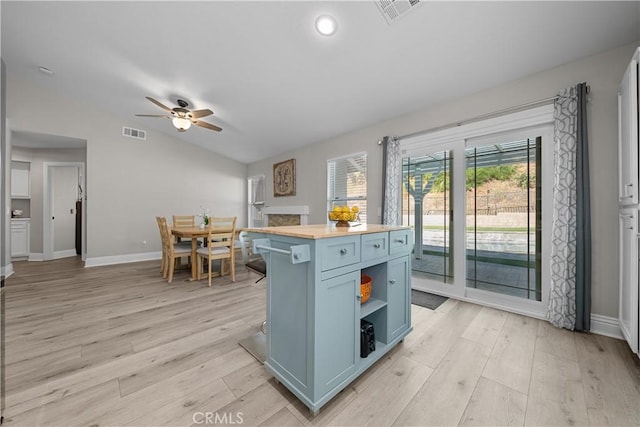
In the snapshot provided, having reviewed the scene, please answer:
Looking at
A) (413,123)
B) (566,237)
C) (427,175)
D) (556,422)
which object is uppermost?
(413,123)

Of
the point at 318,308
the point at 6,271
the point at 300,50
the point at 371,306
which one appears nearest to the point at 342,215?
the point at 371,306

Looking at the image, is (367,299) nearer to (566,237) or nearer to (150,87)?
(566,237)

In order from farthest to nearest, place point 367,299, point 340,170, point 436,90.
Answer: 1. point 340,170
2. point 436,90
3. point 367,299

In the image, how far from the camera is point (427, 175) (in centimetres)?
322

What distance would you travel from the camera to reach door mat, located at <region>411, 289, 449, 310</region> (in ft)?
8.97

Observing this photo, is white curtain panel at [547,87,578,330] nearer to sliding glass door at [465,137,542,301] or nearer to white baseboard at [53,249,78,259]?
sliding glass door at [465,137,542,301]

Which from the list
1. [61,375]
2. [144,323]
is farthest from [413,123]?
[61,375]

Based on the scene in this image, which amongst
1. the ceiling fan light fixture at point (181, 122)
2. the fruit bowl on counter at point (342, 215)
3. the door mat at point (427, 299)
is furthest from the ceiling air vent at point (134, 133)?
the door mat at point (427, 299)

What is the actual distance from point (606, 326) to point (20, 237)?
381 inches

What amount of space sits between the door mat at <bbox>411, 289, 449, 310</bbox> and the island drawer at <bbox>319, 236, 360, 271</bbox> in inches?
71.6

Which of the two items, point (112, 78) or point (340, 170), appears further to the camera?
point (340, 170)

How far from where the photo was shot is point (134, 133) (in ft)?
17.0

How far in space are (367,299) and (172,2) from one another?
3299mm

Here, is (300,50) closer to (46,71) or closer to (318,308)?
(318,308)
